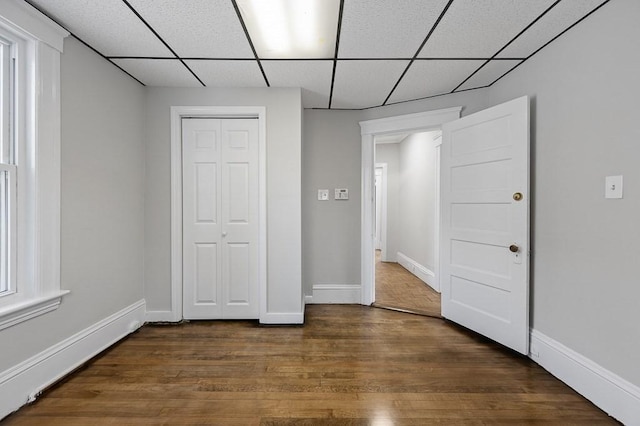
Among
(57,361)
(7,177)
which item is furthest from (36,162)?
(57,361)

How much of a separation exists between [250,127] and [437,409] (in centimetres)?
273

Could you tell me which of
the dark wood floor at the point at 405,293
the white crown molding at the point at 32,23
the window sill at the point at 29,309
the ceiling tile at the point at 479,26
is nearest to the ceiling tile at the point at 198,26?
the white crown molding at the point at 32,23

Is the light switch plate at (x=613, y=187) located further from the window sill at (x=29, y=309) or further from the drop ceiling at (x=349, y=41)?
the window sill at (x=29, y=309)

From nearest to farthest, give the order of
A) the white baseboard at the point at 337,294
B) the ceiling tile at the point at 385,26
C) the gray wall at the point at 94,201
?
the ceiling tile at the point at 385,26, the gray wall at the point at 94,201, the white baseboard at the point at 337,294

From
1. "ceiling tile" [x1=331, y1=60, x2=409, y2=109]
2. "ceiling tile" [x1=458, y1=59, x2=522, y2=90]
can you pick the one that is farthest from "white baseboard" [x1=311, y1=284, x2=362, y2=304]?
"ceiling tile" [x1=458, y1=59, x2=522, y2=90]

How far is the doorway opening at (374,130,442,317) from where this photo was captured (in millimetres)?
3834

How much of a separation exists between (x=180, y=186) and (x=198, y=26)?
4.92 feet

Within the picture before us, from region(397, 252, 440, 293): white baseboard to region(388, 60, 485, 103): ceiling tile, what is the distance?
2.50 m

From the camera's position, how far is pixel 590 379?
5.68ft

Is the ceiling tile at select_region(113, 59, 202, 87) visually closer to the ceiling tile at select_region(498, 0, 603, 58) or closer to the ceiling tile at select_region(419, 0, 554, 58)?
the ceiling tile at select_region(419, 0, 554, 58)

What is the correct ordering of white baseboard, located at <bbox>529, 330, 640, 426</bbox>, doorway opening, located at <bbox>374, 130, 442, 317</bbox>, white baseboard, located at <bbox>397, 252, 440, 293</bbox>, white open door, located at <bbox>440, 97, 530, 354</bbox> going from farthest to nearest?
white baseboard, located at <bbox>397, 252, 440, 293</bbox> < doorway opening, located at <bbox>374, 130, 442, 317</bbox> < white open door, located at <bbox>440, 97, 530, 354</bbox> < white baseboard, located at <bbox>529, 330, 640, 426</bbox>

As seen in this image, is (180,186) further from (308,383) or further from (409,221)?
(409,221)

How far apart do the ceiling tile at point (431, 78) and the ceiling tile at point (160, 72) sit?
197 cm

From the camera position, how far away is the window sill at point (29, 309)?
1.54m
